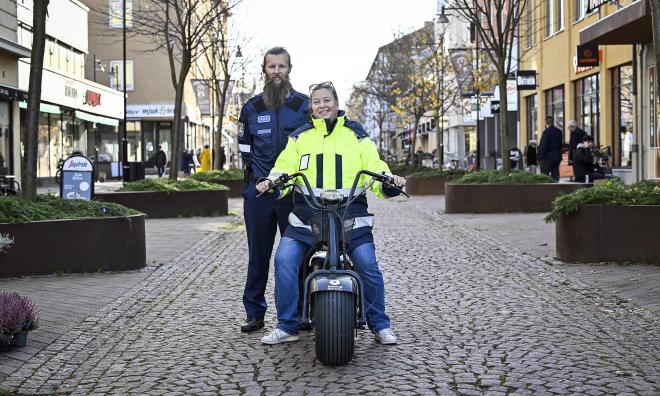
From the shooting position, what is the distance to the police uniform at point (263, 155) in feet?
22.5

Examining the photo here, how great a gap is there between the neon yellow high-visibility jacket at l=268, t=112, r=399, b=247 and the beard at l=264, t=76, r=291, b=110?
0.47m

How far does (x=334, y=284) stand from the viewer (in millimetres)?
5770

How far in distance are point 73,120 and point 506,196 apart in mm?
30778

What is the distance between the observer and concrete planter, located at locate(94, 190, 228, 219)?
19.5m

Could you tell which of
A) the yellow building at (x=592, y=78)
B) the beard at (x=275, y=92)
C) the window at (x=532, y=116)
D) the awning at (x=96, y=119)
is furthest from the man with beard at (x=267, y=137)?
the awning at (x=96, y=119)

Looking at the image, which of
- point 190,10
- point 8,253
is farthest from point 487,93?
point 8,253

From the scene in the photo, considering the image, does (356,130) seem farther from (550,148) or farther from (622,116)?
(622,116)

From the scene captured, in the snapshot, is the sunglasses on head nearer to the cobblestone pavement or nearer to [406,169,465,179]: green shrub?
the cobblestone pavement

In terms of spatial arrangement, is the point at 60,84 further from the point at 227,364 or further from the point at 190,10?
the point at 227,364

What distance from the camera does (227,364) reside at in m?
6.11

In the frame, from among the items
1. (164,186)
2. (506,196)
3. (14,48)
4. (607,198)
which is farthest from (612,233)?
(14,48)

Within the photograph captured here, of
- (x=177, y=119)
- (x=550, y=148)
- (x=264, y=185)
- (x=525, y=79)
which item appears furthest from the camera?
(x=525, y=79)

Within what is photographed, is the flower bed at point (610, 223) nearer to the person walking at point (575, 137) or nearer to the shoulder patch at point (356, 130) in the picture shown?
the shoulder patch at point (356, 130)

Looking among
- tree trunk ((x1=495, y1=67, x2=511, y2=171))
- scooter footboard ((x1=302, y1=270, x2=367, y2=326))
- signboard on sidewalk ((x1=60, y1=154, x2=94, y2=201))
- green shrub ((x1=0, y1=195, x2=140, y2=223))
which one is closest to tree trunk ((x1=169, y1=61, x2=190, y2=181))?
signboard on sidewalk ((x1=60, y1=154, x2=94, y2=201))
